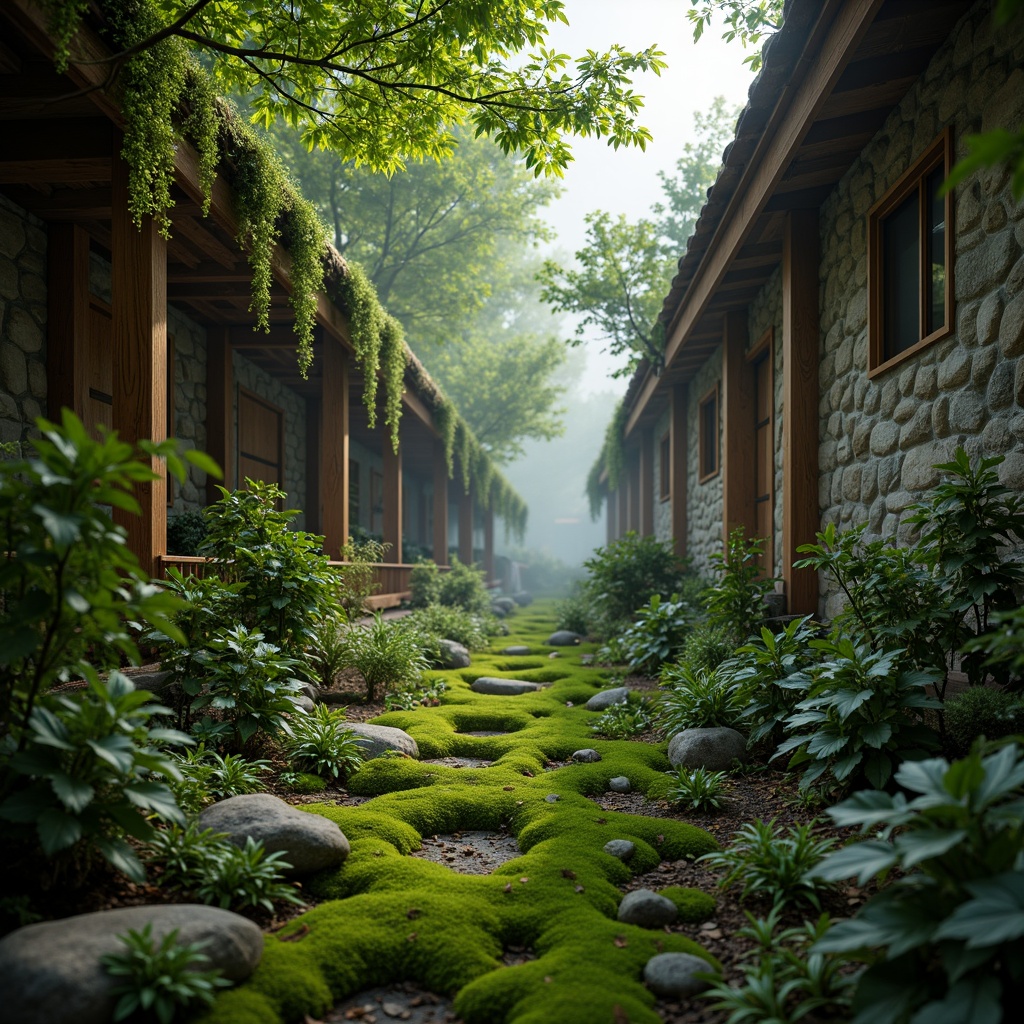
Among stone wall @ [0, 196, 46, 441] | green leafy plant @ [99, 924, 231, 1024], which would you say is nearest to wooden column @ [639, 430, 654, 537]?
stone wall @ [0, 196, 46, 441]

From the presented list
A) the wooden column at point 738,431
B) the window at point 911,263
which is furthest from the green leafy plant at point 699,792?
the wooden column at point 738,431

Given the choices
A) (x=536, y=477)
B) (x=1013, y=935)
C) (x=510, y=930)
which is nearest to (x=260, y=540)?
(x=510, y=930)

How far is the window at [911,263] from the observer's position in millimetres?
3859

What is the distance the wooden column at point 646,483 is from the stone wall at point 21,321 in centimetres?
1082

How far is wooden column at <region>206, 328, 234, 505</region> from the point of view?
7980mm

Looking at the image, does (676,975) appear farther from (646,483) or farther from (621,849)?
(646,483)

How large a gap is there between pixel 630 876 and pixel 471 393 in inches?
843

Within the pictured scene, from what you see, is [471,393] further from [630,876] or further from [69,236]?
[630,876]

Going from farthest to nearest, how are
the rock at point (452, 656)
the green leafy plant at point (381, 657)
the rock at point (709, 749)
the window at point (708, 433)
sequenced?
1. the window at point (708, 433)
2. the rock at point (452, 656)
3. the green leafy plant at point (381, 657)
4. the rock at point (709, 749)

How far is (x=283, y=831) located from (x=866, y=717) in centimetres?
228

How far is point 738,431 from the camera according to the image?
7.68 metres

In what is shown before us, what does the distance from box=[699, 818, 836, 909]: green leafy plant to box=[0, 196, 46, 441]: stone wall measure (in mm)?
4962

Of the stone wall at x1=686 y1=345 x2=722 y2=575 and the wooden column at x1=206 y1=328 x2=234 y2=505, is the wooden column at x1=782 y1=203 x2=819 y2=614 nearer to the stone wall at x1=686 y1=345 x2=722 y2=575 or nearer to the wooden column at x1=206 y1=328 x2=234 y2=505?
the stone wall at x1=686 y1=345 x2=722 y2=575

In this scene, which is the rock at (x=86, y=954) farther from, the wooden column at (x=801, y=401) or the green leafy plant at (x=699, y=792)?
the wooden column at (x=801, y=401)
